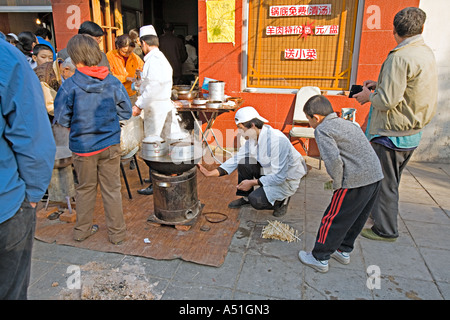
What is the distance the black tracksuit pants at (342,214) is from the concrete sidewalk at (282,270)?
0.32m

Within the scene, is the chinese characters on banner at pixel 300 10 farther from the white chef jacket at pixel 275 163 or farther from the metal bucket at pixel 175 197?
the metal bucket at pixel 175 197

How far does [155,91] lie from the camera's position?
478cm

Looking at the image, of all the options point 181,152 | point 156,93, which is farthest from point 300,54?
point 181,152

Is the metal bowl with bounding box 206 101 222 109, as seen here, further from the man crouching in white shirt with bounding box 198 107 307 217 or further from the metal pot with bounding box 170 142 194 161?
the metal pot with bounding box 170 142 194 161

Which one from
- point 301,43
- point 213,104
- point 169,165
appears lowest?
point 169,165

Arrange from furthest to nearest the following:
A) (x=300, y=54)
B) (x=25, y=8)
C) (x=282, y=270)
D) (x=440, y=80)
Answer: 1. (x=25, y=8)
2. (x=300, y=54)
3. (x=440, y=80)
4. (x=282, y=270)

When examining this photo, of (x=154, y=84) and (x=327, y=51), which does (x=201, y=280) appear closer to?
(x=154, y=84)

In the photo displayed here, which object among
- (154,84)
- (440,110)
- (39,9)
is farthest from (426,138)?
(39,9)

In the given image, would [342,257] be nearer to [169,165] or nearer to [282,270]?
[282,270]

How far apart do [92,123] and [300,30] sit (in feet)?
14.6

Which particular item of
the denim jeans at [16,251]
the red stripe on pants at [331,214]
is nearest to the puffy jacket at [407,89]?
the red stripe on pants at [331,214]

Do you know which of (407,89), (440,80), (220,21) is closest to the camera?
(407,89)

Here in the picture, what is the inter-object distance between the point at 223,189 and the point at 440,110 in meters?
4.24

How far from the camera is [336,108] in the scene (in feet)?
20.4
